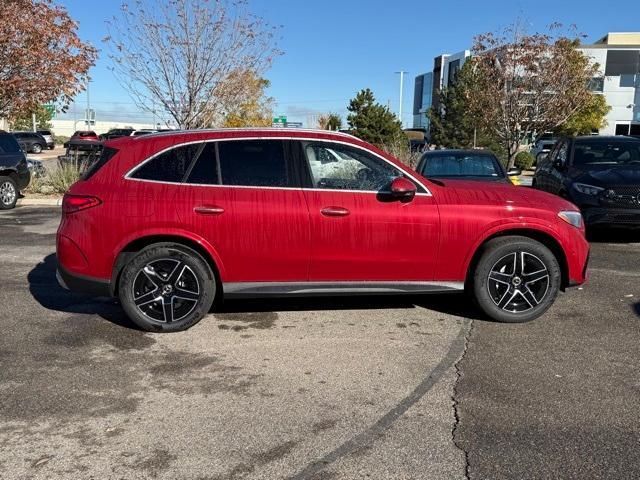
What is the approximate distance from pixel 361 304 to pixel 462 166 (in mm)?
4824

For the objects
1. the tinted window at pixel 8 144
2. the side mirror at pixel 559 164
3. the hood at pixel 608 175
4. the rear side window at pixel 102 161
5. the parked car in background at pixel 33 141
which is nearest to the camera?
the rear side window at pixel 102 161

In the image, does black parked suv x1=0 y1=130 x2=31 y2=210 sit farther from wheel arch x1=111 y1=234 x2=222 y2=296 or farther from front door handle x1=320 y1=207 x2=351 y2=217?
front door handle x1=320 y1=207 x2=351 y2=217

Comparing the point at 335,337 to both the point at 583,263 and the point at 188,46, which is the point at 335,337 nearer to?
the point at 583,263

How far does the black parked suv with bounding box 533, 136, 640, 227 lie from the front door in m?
4.80

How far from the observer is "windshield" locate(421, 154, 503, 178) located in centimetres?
970

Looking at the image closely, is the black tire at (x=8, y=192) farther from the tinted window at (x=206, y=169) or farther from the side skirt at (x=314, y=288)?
the side skirt at (x=314, y=288)

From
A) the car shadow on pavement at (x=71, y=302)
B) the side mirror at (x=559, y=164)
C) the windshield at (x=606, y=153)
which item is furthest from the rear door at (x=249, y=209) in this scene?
the windshield at (x=606, y=153)

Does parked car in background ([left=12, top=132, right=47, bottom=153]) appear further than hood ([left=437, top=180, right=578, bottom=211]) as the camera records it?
Yes

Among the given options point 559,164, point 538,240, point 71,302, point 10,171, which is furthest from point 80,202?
point 10,171

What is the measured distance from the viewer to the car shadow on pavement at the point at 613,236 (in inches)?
382

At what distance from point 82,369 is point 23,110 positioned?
46.2 feet

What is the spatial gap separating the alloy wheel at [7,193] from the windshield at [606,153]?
11.5 meters

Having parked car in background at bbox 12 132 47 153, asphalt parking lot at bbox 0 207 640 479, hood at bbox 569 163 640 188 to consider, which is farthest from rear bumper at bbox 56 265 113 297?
parked car in background at bbox 12 132 47 153

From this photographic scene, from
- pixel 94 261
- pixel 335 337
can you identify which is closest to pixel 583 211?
pixel 335 337
